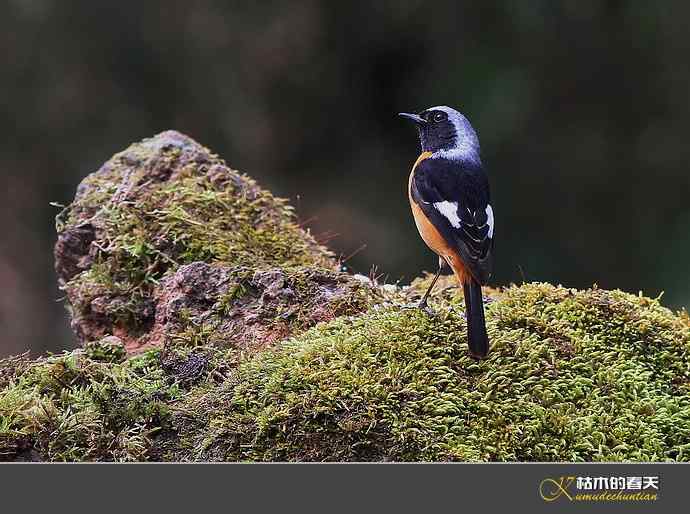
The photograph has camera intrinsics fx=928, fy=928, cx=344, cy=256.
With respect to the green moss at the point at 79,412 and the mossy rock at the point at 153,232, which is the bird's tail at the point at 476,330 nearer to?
the green moss at the point at 79,412

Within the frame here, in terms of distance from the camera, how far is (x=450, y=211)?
14.3 ft

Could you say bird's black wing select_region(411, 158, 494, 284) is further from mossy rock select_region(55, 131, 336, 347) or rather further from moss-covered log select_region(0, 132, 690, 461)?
mossy rock select_region(55, 131, 336, 347)

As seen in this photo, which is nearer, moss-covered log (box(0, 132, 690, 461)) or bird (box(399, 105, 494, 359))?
moss-covered log (box(0, 132, 690, 461))

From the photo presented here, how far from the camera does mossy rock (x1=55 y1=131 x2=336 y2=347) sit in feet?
16.3

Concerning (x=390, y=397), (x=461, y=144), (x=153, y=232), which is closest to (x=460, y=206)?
(x=461, y=144)

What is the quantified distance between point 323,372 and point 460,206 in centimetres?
121

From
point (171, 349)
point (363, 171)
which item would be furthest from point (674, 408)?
point (363, 171)

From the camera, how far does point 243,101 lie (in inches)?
417

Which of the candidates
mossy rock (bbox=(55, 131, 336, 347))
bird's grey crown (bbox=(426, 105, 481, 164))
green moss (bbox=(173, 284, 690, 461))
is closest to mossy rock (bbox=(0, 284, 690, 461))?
green moss (bbox=(173, 284, 690, 461))

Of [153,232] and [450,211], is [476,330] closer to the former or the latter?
[450,211]

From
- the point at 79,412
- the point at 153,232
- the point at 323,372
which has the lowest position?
the point at 79,412

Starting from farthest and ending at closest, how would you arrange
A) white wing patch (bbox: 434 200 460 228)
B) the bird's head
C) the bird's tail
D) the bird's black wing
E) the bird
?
the bird's head, white wing patch (bbox: 434 200 460 228), the bird's black wing, the bird, the bird's tail

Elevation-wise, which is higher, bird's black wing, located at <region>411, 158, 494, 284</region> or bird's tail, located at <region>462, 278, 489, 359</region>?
bird's black wing, located at <region>411, 158, 494, 284</region>
